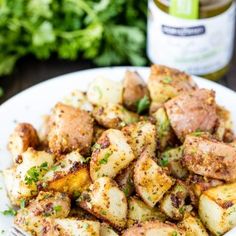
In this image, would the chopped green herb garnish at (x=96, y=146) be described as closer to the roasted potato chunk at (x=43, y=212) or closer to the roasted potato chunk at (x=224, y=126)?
the roasted potato chunk at (x=43, y=212)

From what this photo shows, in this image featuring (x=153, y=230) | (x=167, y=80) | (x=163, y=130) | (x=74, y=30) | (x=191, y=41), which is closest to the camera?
(x=153, y=230)

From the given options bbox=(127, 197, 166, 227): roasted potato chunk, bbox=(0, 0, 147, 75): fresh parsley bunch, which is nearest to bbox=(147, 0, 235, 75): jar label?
bbox=(0, 0, 147, 75): fresh parsley bunch

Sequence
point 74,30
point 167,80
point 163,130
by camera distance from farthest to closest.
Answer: point 74,30, point 167,80, point 163,130

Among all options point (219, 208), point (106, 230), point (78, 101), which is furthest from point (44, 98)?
point (219, 208)

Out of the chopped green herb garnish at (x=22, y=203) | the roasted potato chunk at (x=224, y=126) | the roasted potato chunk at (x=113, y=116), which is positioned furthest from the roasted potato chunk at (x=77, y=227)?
the roasted potato chunk at (x=224, y=126)

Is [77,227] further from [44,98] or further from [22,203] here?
[44,98]

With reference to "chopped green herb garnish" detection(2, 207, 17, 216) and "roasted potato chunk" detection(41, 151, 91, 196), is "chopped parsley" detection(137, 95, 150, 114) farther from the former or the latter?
"chopped green herb garnish" detection(2, 207, 17, 216)
